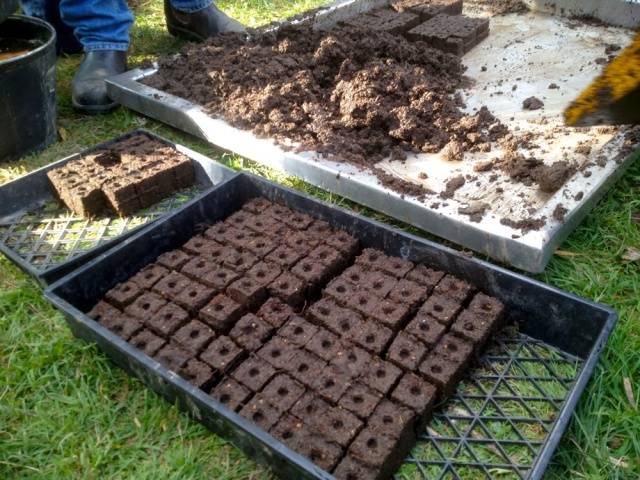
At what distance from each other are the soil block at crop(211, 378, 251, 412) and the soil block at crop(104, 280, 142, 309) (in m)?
0.68

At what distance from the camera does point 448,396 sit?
2363 millimetres

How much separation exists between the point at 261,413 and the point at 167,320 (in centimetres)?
66

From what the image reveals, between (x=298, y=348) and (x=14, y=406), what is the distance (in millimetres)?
1187

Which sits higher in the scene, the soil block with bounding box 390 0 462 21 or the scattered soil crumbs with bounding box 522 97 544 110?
the soil block with bounding box 390 0 462 21

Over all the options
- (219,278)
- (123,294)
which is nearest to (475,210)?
(219,278)

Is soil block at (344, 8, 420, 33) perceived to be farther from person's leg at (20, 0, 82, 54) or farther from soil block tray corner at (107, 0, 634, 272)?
person's leg at (20, 0, 82, 54)

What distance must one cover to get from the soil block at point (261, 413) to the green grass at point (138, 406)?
0.49ft

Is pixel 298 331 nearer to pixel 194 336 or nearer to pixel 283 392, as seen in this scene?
pixel 283 392

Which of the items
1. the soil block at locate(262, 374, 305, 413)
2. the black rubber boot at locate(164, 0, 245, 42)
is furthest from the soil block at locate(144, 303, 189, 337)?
the black rubber boot at locate(164, 0, 245, 42)

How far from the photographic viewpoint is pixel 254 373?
7.78 ft

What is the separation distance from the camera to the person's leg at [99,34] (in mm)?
4590

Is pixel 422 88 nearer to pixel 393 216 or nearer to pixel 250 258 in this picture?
pixel 393 216

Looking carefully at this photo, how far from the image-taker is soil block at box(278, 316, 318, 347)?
251 cm

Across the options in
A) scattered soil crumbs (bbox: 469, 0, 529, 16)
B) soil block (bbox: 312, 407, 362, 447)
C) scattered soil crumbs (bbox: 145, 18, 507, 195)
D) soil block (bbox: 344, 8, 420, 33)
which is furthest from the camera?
scattered soil crumbs (bbox: 469, 0, 529, 16)
